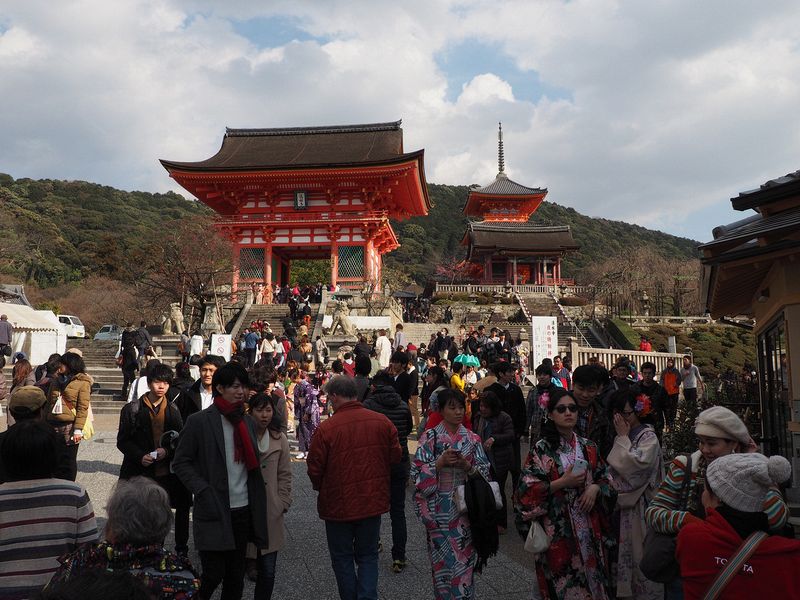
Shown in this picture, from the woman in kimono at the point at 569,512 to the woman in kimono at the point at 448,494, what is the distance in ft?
1.40

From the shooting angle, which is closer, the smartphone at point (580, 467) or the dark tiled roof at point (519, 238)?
the smartphone at point (580, 467)

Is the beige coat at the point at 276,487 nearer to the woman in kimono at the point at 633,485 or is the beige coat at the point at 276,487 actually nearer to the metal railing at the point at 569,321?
the woman in kimono at the point at 633,485

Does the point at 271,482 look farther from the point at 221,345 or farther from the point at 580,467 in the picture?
the point at 221,345

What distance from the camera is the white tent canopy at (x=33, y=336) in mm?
18198

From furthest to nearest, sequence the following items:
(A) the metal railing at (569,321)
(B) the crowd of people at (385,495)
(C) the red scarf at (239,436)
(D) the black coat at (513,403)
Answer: (A) the metal railing at (569,321) → (D) the black coat at (513,403) → (C) the red scarf at (239,436) → (B) the crowd of people at (385,495)

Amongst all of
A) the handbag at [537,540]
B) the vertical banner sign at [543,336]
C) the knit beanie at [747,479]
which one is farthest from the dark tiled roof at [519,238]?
the knit beanie at [747,479]

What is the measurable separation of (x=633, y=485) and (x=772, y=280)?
4.38 m

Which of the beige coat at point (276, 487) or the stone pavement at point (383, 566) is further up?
the beige coat at point (276, 487)

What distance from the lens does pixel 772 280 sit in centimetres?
707

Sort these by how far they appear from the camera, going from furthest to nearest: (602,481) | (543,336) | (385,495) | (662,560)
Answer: (543,336), (385,495), (602,481), (662,560)

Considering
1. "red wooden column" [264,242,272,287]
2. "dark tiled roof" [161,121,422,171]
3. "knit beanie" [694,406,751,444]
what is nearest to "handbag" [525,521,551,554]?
"knit beanie" [694,406,751,444]

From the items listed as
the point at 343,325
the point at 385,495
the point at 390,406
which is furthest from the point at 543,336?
the point at 385,495

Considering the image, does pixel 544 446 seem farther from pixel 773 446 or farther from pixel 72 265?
pixel 72 265

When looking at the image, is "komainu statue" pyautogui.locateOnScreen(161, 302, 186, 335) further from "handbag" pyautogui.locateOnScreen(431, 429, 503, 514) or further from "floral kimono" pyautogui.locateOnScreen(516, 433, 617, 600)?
"floral kimono" pyautogui.locateOnScreen(516, 433, 617, 600)
